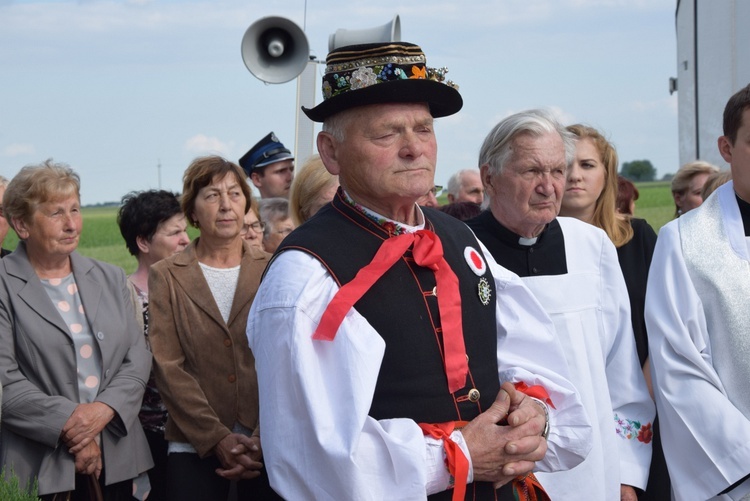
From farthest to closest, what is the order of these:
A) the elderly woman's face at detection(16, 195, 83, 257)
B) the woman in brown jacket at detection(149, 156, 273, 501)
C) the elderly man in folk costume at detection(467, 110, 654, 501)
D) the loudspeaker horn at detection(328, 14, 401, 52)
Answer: the elderly woman's face at detection(16, 195, 83, 257), the woman in brown jacket at detection(149, 156, 273, 501), the elderly man in folk costume at detection(467, 110, 654, 501), the loudspeaker horn at detection(328, 14, 401, 52)

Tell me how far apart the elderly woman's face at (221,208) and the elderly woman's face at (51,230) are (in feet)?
2.14

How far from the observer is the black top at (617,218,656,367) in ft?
14.3

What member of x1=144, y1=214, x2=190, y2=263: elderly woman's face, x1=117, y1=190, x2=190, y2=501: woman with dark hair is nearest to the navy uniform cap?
x1=117, y1=190, x2=190, y2=501: woman with dark hair

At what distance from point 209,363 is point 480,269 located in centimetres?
205

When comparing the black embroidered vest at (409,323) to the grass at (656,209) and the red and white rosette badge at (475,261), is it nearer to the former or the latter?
the red and white rosette badge at (475,261)

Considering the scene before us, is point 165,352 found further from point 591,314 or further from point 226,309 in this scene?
point 591,314

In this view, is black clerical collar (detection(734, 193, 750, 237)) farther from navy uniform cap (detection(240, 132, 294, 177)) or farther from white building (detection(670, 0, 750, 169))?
white building (detection(670, 0, 750, 169))

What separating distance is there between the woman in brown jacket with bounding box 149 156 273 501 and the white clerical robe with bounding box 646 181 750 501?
1.88 m

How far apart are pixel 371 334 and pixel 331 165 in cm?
62

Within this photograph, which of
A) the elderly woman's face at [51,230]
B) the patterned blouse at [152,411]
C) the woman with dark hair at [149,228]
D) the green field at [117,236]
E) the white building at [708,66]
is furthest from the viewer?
the green field at [117,236]

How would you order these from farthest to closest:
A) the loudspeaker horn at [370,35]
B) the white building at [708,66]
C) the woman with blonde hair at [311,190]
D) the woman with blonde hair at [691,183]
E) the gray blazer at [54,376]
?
the white building at [708,66], the woman with blonde hair at [691,183], the woman with blonde hair at [311,190], the gray blazer at [54,376], the loudspeaker horn at [370,35]

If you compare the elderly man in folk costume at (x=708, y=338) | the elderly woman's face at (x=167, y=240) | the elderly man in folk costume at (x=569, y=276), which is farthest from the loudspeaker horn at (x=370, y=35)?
the elderly woman's face at (x=167, y=240)

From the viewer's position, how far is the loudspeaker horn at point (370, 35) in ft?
9.62

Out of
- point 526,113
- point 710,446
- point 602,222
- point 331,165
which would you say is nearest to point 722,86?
point 602,222
